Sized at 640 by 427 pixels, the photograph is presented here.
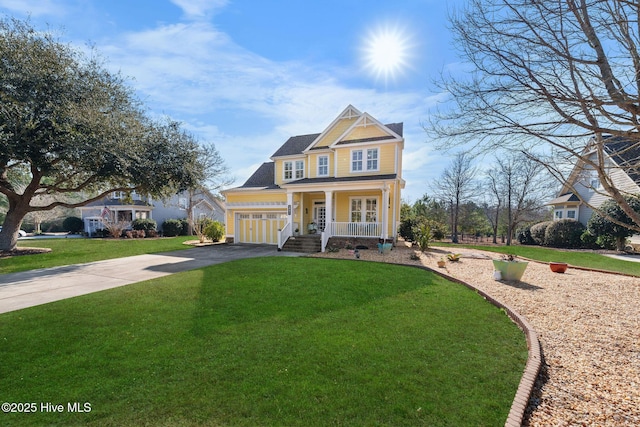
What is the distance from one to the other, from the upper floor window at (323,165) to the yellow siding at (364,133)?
1907 millimetres

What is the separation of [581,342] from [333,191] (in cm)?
1238

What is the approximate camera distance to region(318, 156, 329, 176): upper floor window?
18359 millimetres

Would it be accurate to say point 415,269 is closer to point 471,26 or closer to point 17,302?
point 471,26

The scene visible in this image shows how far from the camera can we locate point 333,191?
15828 millimetres

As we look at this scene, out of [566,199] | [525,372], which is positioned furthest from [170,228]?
[566,199]

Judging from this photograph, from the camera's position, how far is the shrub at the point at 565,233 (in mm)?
18766

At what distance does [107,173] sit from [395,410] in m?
15.6

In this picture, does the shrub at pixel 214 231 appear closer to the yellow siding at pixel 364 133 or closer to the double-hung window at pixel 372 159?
the yellow siding at pixel 364 133

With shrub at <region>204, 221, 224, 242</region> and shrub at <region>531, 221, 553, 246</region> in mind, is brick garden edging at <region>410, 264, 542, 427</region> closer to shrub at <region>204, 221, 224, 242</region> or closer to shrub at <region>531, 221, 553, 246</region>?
shrub at <region>204, 221, 224, 242</region>

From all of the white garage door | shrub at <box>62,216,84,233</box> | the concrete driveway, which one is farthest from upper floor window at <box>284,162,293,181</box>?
shrub at <box>62,216,84,233</box>

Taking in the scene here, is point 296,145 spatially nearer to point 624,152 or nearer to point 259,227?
point 259,227

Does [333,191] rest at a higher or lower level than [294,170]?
lower

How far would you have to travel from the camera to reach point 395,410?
8.90 feet

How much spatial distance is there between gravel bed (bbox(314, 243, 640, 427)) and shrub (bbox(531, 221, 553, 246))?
1331 cm
